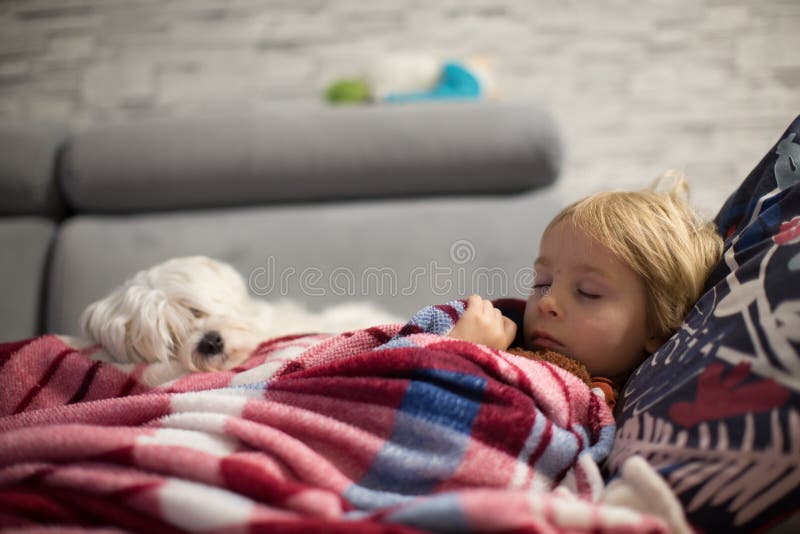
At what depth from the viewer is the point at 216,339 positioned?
102 centimetres

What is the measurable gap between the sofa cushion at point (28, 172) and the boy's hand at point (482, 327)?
4.40 ft

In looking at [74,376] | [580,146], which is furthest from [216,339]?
[580,146]

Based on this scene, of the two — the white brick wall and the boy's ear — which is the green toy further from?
the boy's ear

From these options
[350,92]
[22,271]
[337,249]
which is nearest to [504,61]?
[350,92]

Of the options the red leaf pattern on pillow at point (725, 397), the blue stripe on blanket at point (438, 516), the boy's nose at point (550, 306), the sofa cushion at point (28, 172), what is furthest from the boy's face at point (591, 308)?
the sofa cushion at point (28, 172)

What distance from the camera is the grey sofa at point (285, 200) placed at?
1463 mm

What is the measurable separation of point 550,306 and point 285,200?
983 mm

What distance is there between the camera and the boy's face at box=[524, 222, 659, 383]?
31.9 inches

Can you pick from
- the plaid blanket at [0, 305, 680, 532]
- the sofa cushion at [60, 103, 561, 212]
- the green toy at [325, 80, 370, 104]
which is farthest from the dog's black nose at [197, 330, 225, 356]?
the green toy at [325, 80, 370, 104]

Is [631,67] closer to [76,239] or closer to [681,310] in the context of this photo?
[681,310]

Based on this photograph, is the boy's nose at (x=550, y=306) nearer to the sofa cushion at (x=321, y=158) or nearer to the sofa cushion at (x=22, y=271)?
the sofa cushion at (x=321, y=158)

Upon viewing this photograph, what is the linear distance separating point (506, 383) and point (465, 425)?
0.08m

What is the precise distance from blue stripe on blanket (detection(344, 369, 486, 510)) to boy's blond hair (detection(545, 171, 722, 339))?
0.30 meters

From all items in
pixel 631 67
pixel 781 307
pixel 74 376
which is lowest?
pixel 74 376
